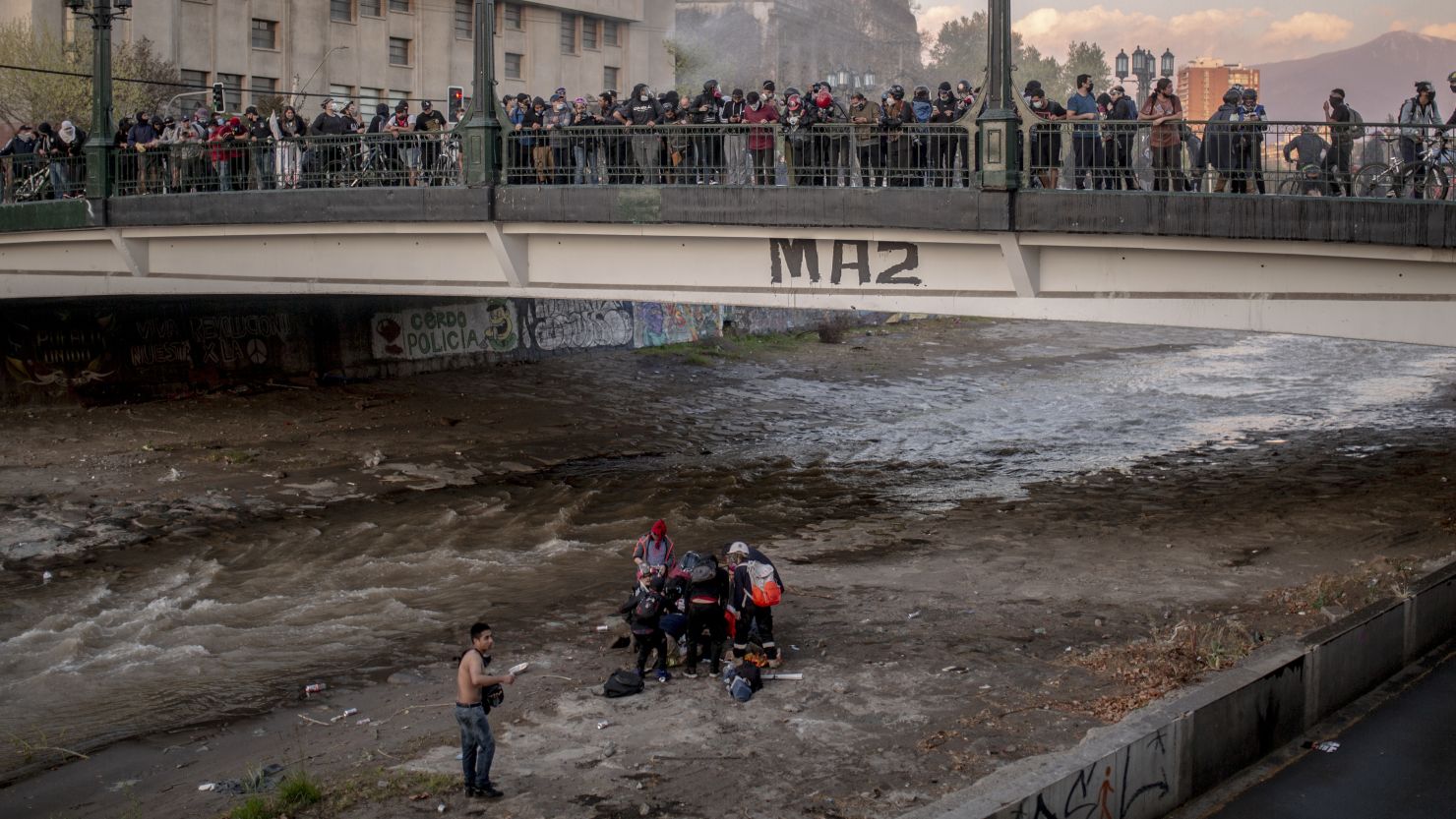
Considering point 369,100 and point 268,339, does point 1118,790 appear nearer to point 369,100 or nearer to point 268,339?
point 268,339

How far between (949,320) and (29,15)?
31.7 m

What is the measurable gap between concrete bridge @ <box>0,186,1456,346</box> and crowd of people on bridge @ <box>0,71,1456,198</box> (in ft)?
1.85

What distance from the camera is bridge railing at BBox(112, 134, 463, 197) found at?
2092 cm

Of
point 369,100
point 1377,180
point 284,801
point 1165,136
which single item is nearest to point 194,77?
point 369,100

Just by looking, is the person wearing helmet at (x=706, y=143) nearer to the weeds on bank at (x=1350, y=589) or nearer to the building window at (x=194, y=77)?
the weeds on bank at (x=1350, y=589)

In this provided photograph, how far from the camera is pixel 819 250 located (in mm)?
18625

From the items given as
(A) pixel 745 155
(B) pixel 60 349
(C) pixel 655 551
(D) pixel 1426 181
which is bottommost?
(C) pixel 655 551

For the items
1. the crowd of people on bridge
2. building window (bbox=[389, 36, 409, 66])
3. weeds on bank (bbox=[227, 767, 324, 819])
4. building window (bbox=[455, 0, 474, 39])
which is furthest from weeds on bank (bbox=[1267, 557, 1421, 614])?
building window (bbox=[455, 0, 474, 39])

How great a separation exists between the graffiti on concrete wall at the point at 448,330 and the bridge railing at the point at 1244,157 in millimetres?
20007

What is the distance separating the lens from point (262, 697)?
13039mm

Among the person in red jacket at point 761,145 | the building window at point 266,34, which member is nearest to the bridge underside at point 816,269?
the person in red jacket at point 761,145

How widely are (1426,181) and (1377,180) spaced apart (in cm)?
50

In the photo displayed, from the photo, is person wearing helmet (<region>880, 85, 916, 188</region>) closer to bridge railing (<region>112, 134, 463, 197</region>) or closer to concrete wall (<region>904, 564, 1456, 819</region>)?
bridge railing (<region>112, 134, 463, 197</region>)

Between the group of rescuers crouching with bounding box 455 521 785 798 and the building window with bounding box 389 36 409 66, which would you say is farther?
the building window with bounding box 389 36 409 66
